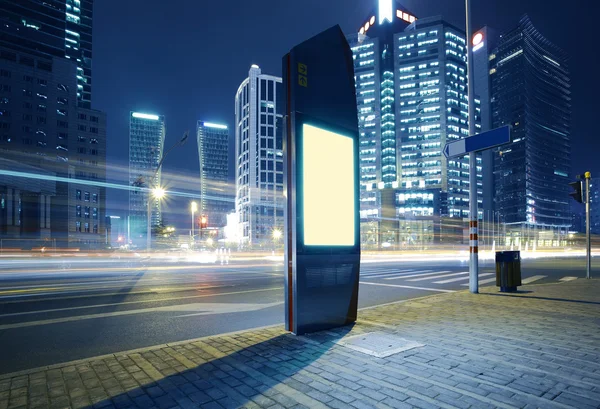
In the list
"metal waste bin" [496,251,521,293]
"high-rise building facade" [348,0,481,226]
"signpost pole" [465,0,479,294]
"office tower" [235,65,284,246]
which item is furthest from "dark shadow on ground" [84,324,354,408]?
"high-rise building facade" [348,0,481,226]

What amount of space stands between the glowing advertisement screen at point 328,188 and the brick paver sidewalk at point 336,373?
1565 mm

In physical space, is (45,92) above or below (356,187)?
above

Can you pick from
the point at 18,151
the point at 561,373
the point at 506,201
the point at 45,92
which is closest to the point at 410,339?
the point at 561,373

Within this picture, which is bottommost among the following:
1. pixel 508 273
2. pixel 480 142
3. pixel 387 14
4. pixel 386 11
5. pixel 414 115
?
pixel 508 273

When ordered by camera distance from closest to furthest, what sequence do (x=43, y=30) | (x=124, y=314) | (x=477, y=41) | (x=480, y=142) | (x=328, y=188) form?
(x=328, y=188) < (x=124, y=314) < (x=480, y=142) < (x=477, y=41) < (x=43, y=30)

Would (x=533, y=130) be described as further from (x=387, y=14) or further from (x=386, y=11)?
(x=386, y=11)

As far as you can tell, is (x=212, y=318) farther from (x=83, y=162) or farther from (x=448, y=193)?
(x=448, y=193)

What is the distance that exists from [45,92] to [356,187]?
10848 cm

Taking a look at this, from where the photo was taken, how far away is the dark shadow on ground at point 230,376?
326 cm

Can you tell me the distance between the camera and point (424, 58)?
144 m

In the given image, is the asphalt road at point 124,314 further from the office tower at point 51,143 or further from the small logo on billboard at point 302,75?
the office tower at point 51,143

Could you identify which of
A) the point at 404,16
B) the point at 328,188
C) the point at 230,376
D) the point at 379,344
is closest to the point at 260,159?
the point at 404,16

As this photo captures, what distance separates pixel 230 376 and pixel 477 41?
39.2ft

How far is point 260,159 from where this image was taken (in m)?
147
